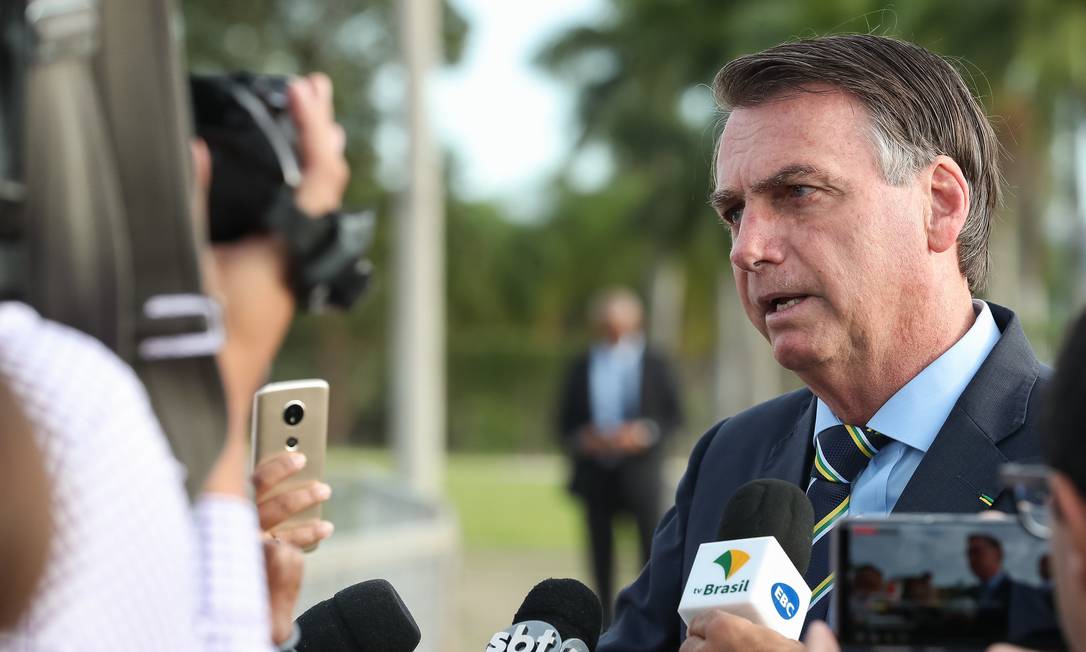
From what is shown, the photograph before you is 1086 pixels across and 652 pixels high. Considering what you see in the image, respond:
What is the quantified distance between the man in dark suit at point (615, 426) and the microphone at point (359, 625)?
770 centimetres

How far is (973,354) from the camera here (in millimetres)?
2523

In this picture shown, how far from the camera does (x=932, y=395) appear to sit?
2.49 meters

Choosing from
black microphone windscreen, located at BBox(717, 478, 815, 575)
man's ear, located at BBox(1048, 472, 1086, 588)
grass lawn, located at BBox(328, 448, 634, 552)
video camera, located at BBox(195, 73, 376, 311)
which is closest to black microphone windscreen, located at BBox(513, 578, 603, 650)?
black microphone windscreen, located at BBox(717, 478, 815, 575)

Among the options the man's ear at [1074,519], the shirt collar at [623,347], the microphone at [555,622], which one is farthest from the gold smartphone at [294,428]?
the shirt collar at [623,347]

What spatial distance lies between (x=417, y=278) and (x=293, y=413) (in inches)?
308

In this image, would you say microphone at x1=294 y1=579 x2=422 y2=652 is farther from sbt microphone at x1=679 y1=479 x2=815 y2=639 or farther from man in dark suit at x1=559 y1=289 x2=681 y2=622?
man in dark suit at x1=559 y1=289 x2=681 y2=622

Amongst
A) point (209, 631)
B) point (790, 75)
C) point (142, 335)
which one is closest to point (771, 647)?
point (209, 631)

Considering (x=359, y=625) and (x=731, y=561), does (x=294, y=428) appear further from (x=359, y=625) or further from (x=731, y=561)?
(x=731, y=561)

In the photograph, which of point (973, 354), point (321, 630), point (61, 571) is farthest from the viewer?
point (973, 354)

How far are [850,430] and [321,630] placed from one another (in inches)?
40.3

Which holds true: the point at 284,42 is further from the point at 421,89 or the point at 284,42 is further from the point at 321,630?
the point at 321,630

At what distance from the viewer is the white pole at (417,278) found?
9.56 metres

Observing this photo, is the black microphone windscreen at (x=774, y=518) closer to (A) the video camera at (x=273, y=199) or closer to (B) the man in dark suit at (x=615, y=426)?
(A) the video camera at (x=273, y=199)

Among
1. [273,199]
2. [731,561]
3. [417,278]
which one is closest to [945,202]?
[731,561]
